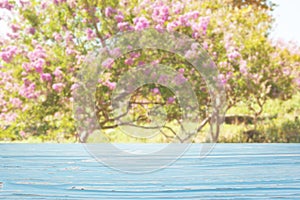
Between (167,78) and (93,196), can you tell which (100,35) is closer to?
(167,78)

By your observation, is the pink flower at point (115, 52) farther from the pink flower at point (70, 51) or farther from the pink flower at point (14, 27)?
the pink flower at point (14, 27)

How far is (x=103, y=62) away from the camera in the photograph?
31.6ft

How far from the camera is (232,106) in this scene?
1164 cm

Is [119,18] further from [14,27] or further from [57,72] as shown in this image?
[14,27]

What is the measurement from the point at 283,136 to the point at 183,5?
122 inches

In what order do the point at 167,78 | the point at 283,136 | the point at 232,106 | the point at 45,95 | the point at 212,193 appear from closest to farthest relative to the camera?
the point at 212,193 < the point at 167,78 < the point at 45,95 < the point at 283,136 < the point at 232,106

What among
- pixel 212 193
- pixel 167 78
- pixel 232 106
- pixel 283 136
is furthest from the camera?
pixel 232 106

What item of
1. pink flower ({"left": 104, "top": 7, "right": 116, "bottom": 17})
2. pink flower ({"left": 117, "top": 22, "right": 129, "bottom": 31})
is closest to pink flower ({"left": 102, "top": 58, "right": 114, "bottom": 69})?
pink flower ({"left": 117, "top": 22, "right": 129, "bottom": 31})

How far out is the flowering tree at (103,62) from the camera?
9883mm

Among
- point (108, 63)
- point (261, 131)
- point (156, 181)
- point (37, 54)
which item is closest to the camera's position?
point (156, 181)

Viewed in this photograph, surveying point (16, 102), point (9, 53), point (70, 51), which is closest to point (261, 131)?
point (70, 51)

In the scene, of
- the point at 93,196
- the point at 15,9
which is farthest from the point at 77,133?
the point at 93,196

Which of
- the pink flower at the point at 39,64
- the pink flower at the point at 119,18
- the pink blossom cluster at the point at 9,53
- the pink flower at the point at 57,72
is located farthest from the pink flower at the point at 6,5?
the pink flower at the point at 119,18

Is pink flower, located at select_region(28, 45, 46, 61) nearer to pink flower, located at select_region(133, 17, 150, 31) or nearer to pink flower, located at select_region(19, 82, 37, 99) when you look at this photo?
pink flower, located at select_region(19, 82, 37, 99)
